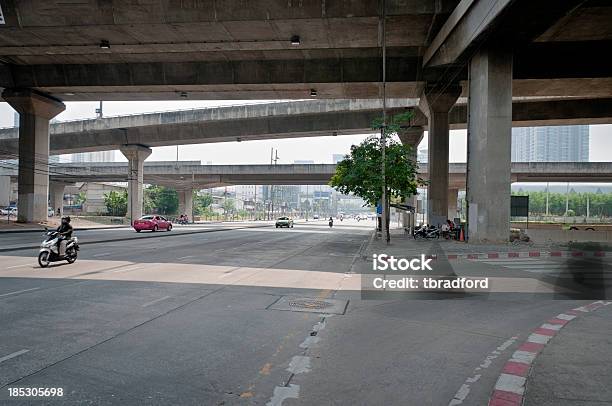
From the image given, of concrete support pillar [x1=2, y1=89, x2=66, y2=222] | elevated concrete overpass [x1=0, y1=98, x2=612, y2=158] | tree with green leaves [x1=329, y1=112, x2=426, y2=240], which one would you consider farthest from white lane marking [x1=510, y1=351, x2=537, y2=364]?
concrete support pillar [x1=2, y1=89, x2=66, y2=222]

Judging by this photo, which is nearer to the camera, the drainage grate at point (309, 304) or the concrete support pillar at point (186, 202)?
the drainage grate at point (309, 304)

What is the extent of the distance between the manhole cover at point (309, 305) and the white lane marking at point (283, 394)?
4131 millimetres

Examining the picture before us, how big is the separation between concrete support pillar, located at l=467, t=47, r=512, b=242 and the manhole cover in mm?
14885

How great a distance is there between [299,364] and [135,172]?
2105 inches

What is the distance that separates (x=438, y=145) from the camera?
110ft

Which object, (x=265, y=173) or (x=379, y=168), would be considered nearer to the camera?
(x=379, y=168)

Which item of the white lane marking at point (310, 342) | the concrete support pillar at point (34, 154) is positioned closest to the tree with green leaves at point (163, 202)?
the concrete support pillar at point (34, 154)

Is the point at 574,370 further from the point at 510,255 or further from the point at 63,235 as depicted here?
the point at 63,235

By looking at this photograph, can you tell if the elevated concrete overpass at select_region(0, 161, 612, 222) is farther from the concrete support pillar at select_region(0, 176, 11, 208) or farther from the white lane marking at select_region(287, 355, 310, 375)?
the white lane marking at select_region(287, 355, 310, 375)

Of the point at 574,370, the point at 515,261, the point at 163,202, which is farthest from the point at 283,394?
the point at 163,202

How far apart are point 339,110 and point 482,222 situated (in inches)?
829

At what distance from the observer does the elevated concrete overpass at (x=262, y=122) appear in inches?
1515

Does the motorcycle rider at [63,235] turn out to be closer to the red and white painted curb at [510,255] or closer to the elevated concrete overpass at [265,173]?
the red and white painted curb at [510,255]

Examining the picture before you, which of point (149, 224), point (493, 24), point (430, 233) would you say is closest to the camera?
point (493, 24)
